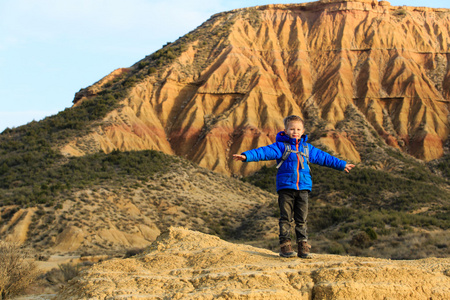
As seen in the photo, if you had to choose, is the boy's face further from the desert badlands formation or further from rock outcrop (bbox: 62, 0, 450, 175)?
rock outcrop (bbox: 62, 0, 450, 175)

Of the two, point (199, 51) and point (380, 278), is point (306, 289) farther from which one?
point (199, 51)

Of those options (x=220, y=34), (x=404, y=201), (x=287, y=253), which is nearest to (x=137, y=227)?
(x=404, y=201)

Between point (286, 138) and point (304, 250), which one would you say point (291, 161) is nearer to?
point (286, 138)

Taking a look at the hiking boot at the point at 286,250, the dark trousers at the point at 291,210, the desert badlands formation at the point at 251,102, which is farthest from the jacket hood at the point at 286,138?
the desert badlands formation at the point at 251,102

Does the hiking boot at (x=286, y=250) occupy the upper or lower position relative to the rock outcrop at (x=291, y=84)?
lower

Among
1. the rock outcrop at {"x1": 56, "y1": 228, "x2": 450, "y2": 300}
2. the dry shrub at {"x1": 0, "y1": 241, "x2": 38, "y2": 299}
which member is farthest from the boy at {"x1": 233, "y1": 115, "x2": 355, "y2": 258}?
the dry shrub at {"x1": 0, "y1": 241, "x2": 38, "y2": 299}

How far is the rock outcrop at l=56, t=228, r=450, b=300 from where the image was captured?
5242 mm

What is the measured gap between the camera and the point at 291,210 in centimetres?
711

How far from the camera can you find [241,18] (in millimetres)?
77562

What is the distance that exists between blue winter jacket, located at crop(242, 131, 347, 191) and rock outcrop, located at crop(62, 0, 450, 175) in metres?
46.1

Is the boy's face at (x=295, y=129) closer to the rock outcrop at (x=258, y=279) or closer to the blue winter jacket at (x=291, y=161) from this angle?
the blue winter jacket at (x=291, y=161)

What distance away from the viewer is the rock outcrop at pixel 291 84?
196ft

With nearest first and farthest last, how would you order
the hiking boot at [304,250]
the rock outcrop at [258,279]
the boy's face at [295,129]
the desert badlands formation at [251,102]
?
the rock outcrop at [258,279]
the hiking boot at [304,250]
the boy's face at [295,129]
the desert badlands formation at [251,102]

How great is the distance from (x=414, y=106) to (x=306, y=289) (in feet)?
214
